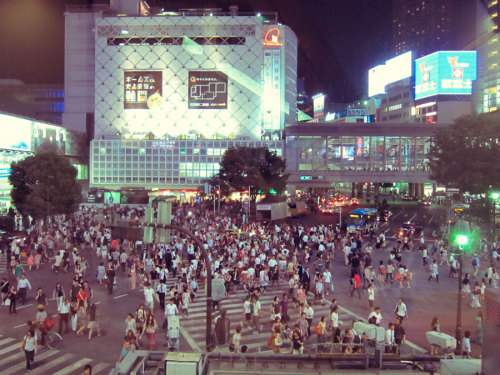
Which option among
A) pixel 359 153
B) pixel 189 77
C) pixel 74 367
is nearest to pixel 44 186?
pixel 74 367

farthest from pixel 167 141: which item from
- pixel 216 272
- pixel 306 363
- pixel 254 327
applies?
pixel 306 363

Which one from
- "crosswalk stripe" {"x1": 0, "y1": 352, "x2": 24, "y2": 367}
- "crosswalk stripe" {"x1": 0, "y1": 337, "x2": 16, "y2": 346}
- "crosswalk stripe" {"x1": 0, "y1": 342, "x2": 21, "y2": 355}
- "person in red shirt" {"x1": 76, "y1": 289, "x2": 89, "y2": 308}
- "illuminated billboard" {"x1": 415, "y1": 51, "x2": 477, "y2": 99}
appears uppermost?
"illuminated billboard" {"x1": 415, "y1": 51, "x2": 477, "y2": 99}

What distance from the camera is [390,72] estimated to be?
386ft

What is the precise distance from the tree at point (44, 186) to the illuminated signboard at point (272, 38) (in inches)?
1917

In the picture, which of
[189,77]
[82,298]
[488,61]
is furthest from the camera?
[488,61]

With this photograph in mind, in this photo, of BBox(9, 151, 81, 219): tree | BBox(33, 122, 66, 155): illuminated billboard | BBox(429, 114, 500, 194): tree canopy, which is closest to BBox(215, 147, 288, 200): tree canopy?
BBox(429, 114, 500, 194): tree canopy

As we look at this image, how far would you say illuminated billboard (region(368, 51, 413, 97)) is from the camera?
359 ft

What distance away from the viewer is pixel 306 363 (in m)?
9.91

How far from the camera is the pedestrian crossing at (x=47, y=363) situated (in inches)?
476

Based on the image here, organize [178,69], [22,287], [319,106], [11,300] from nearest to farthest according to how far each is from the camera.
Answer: [11,300] < [22,287] < [178,69] < [319,106]

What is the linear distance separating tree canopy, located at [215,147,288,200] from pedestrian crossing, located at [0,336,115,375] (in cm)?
3972

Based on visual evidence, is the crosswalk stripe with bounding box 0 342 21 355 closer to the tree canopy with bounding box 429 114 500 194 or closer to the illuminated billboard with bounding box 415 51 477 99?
the tree canopy with bounding box 429 114 500 194

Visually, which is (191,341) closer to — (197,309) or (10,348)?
(197,309)

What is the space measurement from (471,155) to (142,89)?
5755 centimetres
